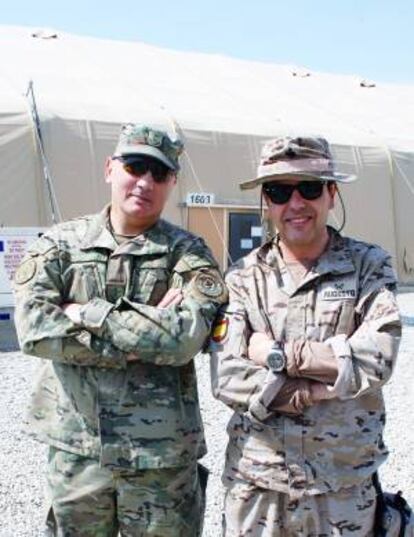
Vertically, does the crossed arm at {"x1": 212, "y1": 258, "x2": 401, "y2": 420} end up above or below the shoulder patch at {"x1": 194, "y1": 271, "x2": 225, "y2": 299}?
below

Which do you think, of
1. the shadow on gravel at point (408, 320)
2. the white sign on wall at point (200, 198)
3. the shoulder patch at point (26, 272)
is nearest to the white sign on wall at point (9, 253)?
the white sign on wall at point (200, 198)

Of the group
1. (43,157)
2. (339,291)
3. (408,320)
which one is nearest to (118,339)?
(339,291)

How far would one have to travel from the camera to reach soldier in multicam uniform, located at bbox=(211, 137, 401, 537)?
2.22 metres

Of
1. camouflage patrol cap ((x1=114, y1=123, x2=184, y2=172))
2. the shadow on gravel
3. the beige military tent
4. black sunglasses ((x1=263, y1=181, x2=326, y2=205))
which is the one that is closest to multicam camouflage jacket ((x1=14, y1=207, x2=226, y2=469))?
camouflage patrol cap ((x1=114, y1=123, x2=184, y2=172))

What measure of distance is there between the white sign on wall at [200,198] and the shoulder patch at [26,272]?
9.86m

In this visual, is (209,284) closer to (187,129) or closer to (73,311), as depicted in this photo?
(73,311)

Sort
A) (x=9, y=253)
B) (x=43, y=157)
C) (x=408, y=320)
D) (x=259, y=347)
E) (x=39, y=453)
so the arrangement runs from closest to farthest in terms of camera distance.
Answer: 1. (x=259, y=347)
2. (x=39, y=453)
3. (x=9, y=253)
4. (x=408, y=320)
5. (x=43, y=157)

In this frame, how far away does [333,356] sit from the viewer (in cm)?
222

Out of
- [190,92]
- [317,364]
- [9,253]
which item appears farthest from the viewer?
[190,92]

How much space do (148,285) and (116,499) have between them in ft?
2.30

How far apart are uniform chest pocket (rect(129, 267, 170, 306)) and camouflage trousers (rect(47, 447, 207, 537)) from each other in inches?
Answer: 21.3

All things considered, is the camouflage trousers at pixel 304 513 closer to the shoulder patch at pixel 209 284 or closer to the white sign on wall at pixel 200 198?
the shoulder patch at pixel 209 284

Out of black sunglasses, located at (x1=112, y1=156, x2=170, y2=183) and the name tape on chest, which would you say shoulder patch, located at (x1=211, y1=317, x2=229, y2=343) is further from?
black sunglasses, located at (x1=112, y1=156, x2=170, y2=183)

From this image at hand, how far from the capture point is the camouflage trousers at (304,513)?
2227 mm
